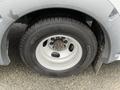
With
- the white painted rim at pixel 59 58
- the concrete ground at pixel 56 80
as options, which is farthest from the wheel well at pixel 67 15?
the concrete ground at pixel 56 80

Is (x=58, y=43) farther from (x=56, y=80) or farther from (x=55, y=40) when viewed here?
(x=56, y=80)

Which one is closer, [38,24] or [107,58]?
[38,24]

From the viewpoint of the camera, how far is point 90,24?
3.69 m

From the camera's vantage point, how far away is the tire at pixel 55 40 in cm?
338

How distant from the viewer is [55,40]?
12.1ft

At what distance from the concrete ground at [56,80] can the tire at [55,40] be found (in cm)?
13

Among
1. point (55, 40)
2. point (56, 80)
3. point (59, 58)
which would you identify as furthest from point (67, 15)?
point (56, 80)

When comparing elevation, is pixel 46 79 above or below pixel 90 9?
below

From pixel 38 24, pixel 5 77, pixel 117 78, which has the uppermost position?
pixel 38 24

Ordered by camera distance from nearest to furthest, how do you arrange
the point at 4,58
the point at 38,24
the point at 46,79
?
the point at 38,24
the point at 4,58
the point at 46,79

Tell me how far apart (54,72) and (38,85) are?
27cm

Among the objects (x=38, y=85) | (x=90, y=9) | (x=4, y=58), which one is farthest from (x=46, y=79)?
(x=90, y=9)

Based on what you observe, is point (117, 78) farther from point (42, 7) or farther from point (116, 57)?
point (42, 7)

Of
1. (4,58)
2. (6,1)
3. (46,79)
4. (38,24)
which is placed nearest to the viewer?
(6,1)
